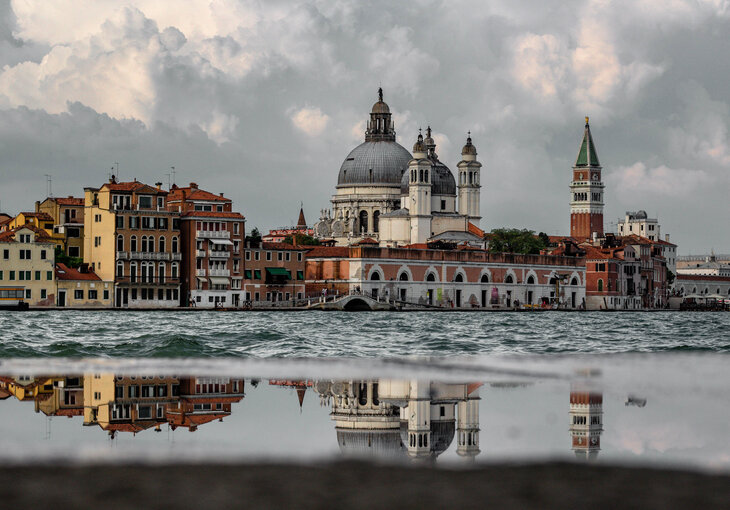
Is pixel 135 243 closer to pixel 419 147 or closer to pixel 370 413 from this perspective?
pixel 419 147

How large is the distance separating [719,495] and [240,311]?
2569 inches

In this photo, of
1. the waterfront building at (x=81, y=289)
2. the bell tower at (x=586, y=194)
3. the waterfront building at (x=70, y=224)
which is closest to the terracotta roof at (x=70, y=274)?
the waterfront building at (x=81, y=289)

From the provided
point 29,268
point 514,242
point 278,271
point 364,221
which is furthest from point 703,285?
point 29,268

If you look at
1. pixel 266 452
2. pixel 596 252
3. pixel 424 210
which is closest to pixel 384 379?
pixel 266 452

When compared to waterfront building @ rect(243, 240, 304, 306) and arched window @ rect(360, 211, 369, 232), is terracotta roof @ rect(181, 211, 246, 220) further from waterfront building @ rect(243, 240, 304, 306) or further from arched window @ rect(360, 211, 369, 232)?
arched window @ rect(360, 211, 369, 232)

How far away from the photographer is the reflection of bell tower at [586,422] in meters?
6.92

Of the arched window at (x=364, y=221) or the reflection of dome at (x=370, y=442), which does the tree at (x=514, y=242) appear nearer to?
the arched window at (x=364, y=221)

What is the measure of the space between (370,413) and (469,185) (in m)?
97.3

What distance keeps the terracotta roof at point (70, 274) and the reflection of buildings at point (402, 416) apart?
5974cm

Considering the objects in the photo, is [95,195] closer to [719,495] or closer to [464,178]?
[464,178]

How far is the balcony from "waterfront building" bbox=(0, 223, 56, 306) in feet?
29.4

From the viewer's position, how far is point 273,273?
76.9 meters

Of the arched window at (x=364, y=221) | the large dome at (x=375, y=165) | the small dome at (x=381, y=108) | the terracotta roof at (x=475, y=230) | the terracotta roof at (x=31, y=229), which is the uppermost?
the small dome at (x=381, y=108)

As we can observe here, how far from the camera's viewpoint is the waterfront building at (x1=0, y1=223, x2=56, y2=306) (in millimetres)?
67750
